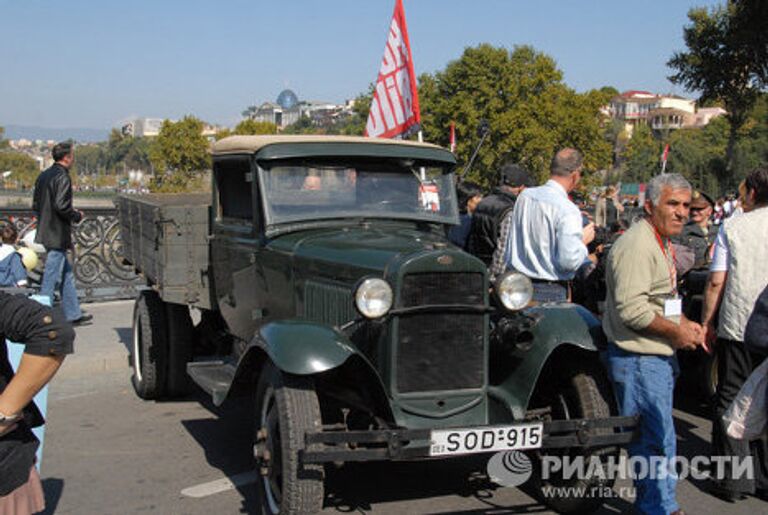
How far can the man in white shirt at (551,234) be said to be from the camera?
199 inches

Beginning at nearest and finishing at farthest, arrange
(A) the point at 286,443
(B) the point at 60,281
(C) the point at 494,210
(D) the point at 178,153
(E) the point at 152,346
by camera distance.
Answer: (A) the point at 286,443, (C) the point at 494,210, (E) the point at 152,346, (B) the point at 60,281, (D) the point at 178,153

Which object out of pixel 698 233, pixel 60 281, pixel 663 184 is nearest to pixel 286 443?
pixel 663 184

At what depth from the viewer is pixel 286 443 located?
407cm

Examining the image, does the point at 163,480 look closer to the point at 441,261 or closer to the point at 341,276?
the point at 341,276

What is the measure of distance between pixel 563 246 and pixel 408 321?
125cm

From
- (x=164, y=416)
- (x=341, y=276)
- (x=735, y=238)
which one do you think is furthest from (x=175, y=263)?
(x=735, y=238)

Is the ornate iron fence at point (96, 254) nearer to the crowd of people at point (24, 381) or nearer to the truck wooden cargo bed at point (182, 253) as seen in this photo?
the truck wooden cargo bed at point (182, 253)

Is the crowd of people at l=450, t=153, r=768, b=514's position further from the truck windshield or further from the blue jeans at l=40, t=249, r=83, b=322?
the blue jeans at l=40, t=249, r=83, b=322

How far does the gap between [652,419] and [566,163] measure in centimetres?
185

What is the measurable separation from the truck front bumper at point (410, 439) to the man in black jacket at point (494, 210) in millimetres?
2580

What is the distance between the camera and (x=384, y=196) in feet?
18.7

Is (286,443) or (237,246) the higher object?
(237,246)

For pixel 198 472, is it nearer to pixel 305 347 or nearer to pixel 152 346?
pixel 305 347

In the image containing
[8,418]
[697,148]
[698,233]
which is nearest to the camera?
[8,418]
